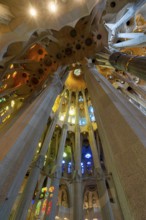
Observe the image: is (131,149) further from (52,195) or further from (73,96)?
(73,96)

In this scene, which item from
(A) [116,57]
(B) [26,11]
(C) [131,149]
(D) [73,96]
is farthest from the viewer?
(D) [73,96]

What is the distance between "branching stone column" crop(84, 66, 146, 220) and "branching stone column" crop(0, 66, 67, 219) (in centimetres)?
246

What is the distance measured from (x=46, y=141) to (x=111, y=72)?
28.8 feet

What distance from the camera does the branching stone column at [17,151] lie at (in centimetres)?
390

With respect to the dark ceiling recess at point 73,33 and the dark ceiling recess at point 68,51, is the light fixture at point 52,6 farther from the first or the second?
the dark ceiling recess at point 68,51

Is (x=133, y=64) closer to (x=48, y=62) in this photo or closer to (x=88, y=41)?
(x=88, y=41)

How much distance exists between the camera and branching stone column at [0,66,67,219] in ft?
12.8

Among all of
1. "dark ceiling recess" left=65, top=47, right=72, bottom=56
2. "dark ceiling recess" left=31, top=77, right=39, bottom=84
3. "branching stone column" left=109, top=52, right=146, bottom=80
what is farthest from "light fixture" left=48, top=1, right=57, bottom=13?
"dark ceiling recess" left=31, top=77, right=39, bottom=84

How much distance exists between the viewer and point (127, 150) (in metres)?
2.93

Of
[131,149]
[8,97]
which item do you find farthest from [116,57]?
[8,97]

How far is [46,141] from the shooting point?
12.5 meters

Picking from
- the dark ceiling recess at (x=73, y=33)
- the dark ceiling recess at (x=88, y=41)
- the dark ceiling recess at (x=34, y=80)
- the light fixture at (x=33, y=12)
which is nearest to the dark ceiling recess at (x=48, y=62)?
the dark ceiling recess at (x=34, y=80)

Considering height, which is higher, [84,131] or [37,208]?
[84,131]

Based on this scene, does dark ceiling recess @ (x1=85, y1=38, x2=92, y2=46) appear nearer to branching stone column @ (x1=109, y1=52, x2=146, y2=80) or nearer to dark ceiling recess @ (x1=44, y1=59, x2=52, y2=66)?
dark ceiling recess @ (x1=44, y1=59, x2=52, y2=66)
